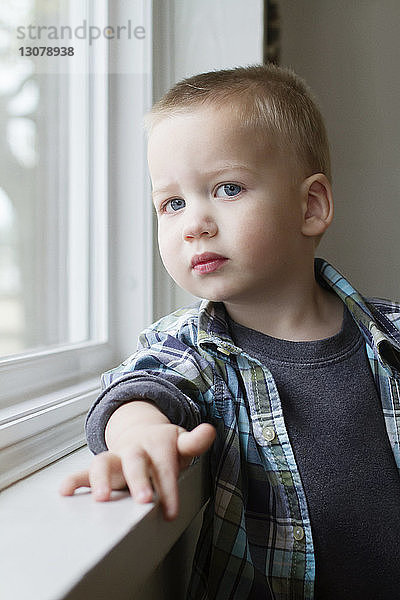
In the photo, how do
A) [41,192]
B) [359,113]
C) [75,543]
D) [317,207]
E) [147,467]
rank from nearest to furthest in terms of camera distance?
1. [75,543]
2. [147,467]
3. [317,207]
4. [41,192]
5. [359,113]

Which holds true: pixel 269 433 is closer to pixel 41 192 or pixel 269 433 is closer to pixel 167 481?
pixel 167 481

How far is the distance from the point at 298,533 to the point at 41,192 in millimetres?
692

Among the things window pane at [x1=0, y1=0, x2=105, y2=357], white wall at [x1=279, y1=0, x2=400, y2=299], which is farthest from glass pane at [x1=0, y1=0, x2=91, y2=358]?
white wall at [x1=279, y1=0, x2=400, y2=299]

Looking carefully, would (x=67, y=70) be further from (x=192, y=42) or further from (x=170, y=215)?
(x=170, y=215)

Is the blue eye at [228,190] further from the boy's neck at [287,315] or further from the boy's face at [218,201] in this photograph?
the boy's neck at [287,315]

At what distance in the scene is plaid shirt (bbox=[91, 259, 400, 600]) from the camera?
0.91 metres

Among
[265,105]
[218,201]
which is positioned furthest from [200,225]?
[265,105]

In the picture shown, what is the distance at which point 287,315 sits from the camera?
40.6 inches

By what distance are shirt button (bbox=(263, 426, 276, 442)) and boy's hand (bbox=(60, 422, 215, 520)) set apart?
27 cm

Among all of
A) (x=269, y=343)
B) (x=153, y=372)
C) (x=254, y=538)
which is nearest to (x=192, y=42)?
(x=269, y=343)

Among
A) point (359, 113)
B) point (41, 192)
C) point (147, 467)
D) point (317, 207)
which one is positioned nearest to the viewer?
point (147, 467)

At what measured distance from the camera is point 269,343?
101cm

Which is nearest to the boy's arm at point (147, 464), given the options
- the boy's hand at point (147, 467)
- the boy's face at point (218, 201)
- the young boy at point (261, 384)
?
the boy's hand at point (147, 467)

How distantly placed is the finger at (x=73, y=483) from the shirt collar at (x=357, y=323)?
1.04 ft
